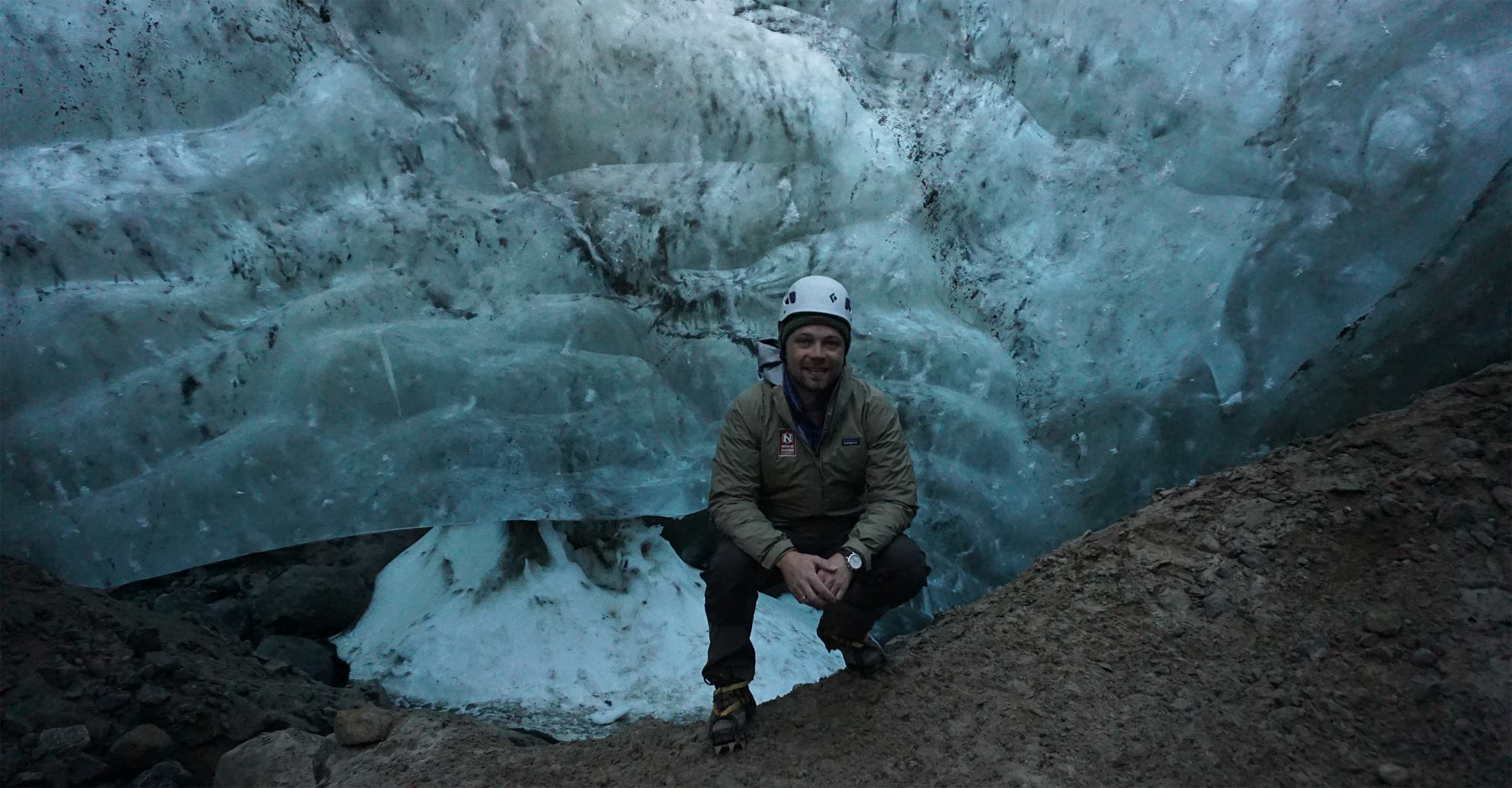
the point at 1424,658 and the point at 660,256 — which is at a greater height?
the point at 660,256

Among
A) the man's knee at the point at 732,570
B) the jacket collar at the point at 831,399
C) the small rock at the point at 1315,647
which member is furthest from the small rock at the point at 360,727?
the small rock at the point at 1315,647

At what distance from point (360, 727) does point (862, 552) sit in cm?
173

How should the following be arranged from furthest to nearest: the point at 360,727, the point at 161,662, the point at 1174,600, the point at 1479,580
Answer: the point at 161,662 → the point at 360,727 → the point at 1174,600 → the point at 1479,580

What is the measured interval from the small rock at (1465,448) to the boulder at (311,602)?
177 inches

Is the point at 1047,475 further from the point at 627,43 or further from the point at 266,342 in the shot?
the point at 266,342

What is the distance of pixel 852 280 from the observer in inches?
145

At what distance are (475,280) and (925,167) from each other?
193 cm

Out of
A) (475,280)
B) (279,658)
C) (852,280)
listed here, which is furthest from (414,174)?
(279,658)

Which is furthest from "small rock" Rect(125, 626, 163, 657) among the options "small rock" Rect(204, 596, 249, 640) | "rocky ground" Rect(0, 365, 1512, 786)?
"small rock" Rect(204, 596, 249, 640)

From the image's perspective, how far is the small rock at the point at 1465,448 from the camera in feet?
8.21

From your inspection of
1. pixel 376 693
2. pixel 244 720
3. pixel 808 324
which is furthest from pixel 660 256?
pixel 244 720

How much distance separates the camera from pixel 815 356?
2402 millimetres

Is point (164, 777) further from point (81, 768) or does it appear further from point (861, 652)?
point (861, 652)

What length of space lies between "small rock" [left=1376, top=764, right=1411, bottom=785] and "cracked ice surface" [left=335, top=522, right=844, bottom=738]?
6.95 feet
